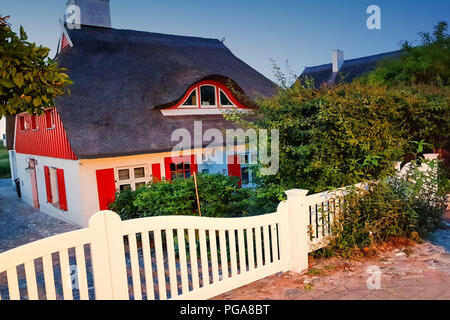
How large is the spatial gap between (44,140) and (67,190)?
8.05ft

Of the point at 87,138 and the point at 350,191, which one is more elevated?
the point at 87,138

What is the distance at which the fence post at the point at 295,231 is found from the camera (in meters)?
4.19

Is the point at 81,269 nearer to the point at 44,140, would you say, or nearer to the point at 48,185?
the point at 44,140

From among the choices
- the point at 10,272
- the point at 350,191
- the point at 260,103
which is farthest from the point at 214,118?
the point at 10,272

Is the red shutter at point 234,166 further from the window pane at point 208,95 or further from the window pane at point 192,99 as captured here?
the window pane at point 192,99

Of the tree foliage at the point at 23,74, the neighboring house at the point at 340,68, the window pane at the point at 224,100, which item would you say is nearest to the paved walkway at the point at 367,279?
the tree foliage at the point at 23,74

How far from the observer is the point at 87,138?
9.78 metres

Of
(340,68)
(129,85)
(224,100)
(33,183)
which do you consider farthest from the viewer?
(340,68)

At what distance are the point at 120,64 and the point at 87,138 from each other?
429 cm

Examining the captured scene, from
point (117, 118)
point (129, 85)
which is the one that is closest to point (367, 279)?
point (117, 118)

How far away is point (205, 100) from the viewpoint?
42.5 ft

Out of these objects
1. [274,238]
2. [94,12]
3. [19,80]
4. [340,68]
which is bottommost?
[274,238]

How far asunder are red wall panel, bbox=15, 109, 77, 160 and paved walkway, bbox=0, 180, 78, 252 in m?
2.27

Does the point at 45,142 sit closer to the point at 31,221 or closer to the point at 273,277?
the point at 31,221
